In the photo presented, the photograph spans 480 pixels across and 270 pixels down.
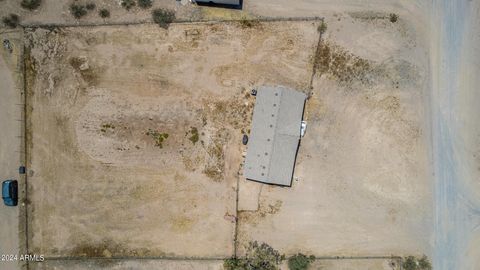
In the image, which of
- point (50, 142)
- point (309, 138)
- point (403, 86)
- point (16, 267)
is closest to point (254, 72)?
point (309, 138)

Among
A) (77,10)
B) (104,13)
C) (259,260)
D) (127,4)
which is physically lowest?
(259,260)

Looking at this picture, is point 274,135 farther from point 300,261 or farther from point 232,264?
point 232,264

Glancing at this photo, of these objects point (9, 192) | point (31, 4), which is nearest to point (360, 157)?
point (9, 192)

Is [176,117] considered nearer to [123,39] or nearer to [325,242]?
[123,39]

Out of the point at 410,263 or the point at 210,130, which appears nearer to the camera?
the point at 410,263

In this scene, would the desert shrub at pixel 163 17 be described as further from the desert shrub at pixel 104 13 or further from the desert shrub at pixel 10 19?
the desert shrub at pixel 10 19

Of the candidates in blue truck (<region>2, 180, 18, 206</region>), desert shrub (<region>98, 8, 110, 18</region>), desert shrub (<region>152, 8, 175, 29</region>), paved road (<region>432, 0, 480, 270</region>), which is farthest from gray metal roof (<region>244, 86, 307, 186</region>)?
blue truck (<region>2, 180, 18, 206</region>)
